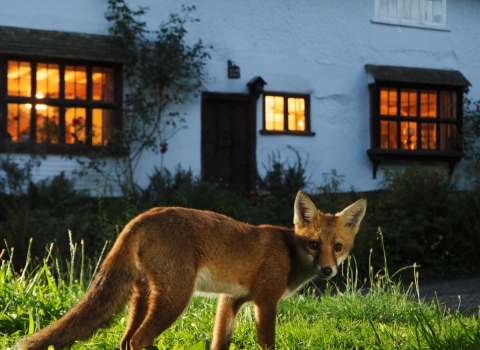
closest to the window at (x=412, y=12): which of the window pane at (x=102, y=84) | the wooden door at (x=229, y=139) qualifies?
the wooden door at (x=229, y=139)

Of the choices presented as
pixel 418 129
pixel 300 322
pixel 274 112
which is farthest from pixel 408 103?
pixel 300 322

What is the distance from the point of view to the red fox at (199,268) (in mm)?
4484

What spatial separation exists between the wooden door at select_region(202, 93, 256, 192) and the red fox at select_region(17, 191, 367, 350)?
42.3 ft

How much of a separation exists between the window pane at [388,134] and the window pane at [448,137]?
54.3 inches

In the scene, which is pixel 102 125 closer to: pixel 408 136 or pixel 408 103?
pixel 408 136

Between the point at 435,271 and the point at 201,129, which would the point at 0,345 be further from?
the point at 201,129

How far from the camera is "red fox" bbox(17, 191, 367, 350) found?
4484 millimetres

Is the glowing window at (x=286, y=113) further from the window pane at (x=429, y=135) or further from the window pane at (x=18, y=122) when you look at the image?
the window pane at (x=18, y=122)

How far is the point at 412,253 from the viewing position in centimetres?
1404

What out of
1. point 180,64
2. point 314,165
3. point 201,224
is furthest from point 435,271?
point 201,224

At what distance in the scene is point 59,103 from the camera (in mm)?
16484

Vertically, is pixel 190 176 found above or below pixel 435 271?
above

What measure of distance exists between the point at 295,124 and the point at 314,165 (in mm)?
1126

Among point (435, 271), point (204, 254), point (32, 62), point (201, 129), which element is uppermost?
point (32, 62)
